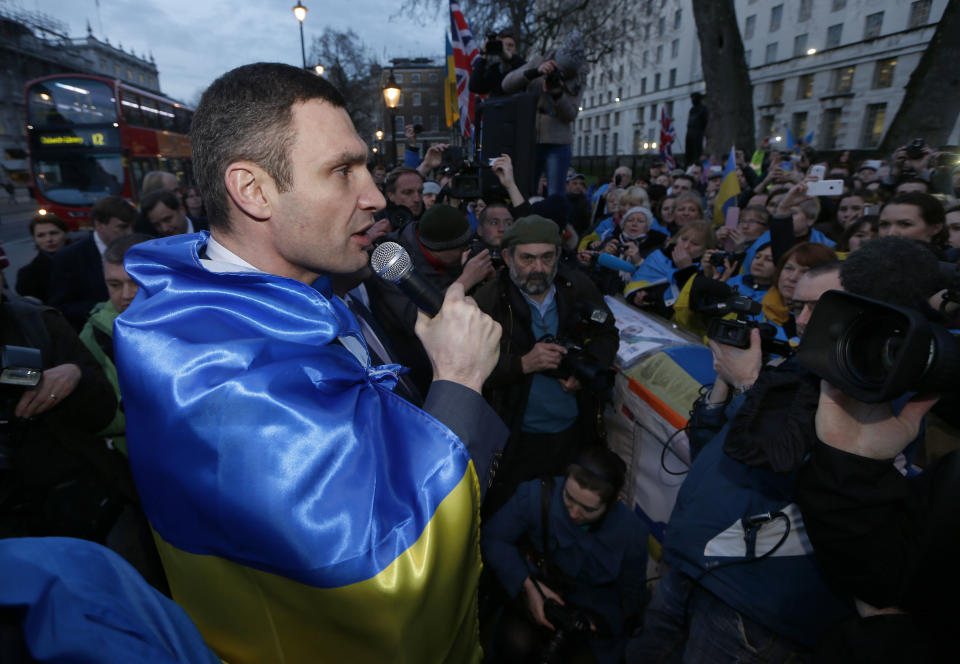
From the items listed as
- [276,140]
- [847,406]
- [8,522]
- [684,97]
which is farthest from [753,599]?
[684,97]

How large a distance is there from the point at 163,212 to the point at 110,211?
44 centimetres

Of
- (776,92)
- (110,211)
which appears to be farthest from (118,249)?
(776,92)

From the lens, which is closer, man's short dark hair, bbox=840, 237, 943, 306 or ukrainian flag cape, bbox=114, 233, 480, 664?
ukrainian flag cape, bbox=114, 233, 480, 664

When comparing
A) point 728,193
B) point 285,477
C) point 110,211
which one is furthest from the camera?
point 728,193

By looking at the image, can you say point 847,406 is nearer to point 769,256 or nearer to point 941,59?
point 769,256

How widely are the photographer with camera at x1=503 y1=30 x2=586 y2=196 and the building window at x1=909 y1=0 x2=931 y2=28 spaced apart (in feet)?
119

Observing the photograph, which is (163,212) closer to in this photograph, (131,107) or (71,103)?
(71,103)

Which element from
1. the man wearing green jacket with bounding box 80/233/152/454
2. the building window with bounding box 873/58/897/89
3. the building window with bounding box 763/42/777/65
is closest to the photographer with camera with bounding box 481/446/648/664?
the man wearing green jacket with bounding box 80/233/152/454

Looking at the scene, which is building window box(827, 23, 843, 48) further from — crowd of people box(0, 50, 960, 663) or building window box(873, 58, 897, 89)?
crowd of people box(0, 50, 960, 663)

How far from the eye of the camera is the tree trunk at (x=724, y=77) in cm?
1210

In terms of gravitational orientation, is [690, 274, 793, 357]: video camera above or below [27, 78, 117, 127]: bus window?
below

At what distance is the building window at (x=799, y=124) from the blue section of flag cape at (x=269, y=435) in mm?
45073

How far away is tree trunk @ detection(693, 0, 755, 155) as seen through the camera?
476 inches

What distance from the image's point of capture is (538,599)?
248 centimetres
